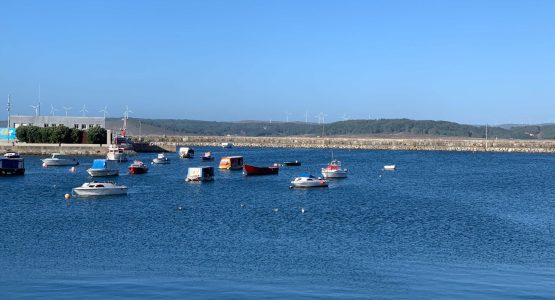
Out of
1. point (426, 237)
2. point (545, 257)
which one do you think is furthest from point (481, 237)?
point (545, 257)

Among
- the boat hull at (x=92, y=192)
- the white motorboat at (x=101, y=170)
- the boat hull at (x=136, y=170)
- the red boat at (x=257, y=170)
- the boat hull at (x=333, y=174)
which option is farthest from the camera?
the red boat at (x=257, y=170)

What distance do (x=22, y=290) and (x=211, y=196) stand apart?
4240 centimetres

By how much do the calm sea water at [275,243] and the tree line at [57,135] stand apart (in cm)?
6270

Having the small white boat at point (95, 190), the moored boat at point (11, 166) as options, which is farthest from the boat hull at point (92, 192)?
the moored boat at point (11, 166)

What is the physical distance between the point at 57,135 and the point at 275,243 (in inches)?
4274

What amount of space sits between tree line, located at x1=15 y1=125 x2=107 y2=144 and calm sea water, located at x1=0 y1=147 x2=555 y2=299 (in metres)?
62.7

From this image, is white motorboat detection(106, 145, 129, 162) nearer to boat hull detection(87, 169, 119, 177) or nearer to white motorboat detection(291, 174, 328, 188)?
boat hull detection(87, 169, 119, 177)

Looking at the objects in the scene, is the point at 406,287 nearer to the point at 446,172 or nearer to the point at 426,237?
the point at 426,237

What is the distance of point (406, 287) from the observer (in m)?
31.4

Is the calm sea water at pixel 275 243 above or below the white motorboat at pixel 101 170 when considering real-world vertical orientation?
below

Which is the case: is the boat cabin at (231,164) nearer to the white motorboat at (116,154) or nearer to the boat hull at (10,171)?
the white motorboat at (116,154)

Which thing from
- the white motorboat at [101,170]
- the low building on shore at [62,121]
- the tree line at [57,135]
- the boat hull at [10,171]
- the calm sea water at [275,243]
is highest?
the low building on shore at [62,121]

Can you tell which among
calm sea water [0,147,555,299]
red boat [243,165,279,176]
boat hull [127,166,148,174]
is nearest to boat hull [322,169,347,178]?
red boat [243,165,279,176]

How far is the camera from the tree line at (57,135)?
143625 mm
